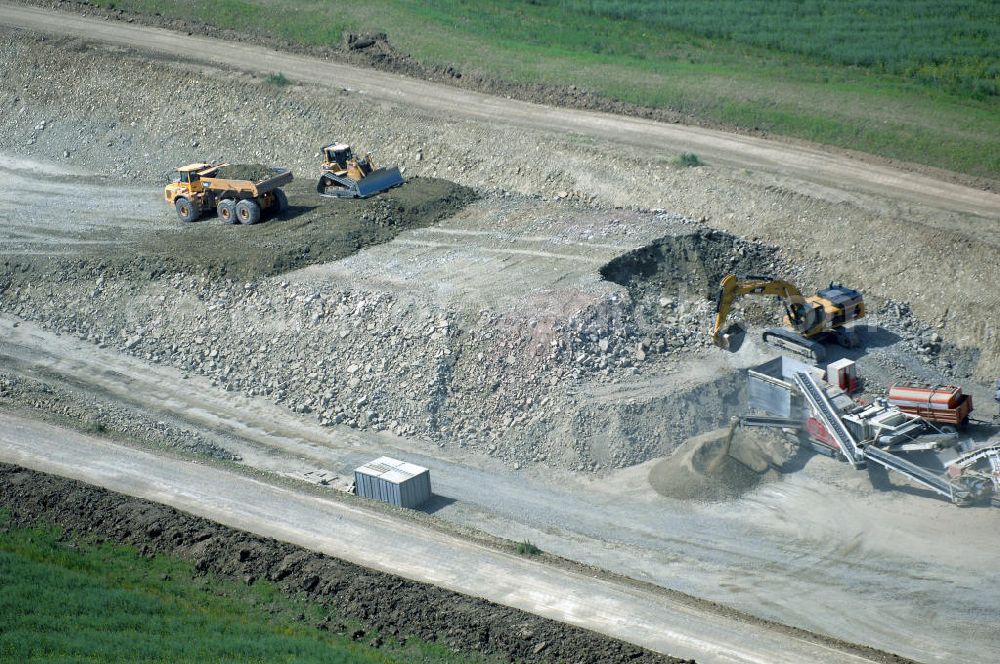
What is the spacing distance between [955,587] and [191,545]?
1689 centimetres

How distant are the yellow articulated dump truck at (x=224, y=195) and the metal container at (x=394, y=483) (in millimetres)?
14293

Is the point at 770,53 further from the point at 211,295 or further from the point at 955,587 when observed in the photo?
the point at 955,587

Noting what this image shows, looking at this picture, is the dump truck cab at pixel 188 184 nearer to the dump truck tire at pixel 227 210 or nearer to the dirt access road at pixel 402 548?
the dump truck tire at pixel 227 210

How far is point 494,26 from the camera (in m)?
55.3

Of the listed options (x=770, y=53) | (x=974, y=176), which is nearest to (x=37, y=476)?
(x=974, y=176)

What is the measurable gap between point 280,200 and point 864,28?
29.8 m

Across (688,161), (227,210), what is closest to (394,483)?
(227,210)

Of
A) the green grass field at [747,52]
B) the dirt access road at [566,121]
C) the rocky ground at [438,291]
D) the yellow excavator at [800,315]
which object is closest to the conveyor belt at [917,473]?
the rocky ground at [438,291]

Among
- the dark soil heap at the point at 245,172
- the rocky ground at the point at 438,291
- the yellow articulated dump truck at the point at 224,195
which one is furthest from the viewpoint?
the dark soil heap at the point at 245,172

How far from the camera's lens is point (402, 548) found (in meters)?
25.8

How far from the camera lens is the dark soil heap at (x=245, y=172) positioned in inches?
1730

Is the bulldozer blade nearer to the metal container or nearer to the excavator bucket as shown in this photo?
the metal container

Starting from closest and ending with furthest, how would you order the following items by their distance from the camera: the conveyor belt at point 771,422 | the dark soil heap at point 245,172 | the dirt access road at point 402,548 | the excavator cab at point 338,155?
the dirt access road at point 402,548
the conveyor belt at point 771,422
the excavator cab at point 338,155
the dark soil heap at point 245,172

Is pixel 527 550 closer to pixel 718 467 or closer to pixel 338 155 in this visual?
pixel 718 467
